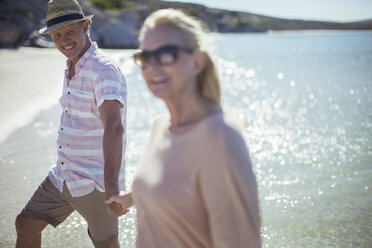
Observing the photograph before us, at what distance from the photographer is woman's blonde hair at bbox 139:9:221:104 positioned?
1569mm

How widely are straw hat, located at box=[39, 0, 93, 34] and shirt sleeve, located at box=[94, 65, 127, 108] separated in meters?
0.50

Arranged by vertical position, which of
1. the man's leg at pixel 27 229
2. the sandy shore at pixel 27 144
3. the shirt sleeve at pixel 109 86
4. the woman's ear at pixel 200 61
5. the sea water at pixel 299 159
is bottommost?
the sea water at pixel 299 159

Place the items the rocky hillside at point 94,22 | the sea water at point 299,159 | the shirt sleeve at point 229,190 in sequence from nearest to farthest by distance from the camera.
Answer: the shirt sleeve at point 229,190
the sea water at point 299,159
the rocky hillside at point 94,22

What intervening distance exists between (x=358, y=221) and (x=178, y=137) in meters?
4.52

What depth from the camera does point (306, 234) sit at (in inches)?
193

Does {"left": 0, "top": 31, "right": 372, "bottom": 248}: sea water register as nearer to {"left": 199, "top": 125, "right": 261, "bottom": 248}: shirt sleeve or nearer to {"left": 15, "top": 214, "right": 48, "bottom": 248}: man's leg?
{"left": 199, "top": 125, "right": 261, "bottom": 248}: shirt sleeve

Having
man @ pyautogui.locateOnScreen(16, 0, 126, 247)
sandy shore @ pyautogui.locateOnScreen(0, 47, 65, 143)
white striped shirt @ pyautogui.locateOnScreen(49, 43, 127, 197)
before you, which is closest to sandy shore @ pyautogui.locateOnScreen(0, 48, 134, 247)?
sandy shore @ pyautogui.locateOnScreen(0, 47, 65, 143)

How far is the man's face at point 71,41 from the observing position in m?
2.80

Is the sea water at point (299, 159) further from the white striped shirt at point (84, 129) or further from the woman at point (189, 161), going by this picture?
the white striped shirt at point (84, 129)

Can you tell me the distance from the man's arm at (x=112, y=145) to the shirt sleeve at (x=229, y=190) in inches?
43.8

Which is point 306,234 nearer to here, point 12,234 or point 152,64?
point 12,234

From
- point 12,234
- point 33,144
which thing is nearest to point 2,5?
point 33,144

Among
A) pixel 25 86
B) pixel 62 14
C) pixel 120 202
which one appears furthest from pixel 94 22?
pixel 120 202

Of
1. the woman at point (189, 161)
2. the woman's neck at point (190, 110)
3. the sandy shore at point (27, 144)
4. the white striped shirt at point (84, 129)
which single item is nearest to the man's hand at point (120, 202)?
the white striped shirt at point (84, 129)
